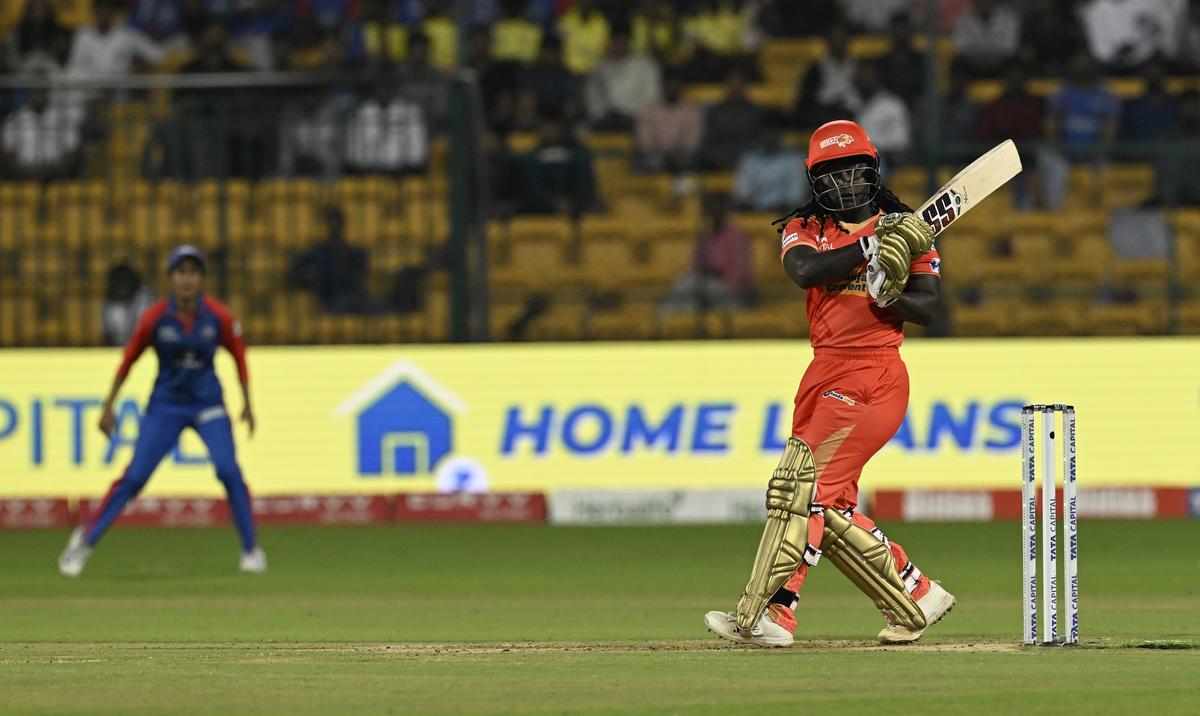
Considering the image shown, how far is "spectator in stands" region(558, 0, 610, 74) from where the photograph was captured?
19.7 m

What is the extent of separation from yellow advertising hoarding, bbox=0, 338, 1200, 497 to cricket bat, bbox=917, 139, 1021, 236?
25.2ft

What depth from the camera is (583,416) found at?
16.4 m

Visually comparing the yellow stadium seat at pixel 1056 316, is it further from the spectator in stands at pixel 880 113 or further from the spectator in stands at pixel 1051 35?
the spectator in stands at pixel 1051 35

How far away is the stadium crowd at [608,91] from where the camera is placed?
674 inches

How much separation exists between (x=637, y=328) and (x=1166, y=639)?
324 inches

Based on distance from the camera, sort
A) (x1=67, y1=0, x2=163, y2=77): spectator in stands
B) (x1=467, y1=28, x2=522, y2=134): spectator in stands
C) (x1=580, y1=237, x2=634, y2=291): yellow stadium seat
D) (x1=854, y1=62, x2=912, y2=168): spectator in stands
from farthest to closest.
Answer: (x1=67, y1=0, x2=163, y2=77): spectator in stands → (x1=467, y1=28, x2=522, y2=134): spectator in stands → (x1=854, y1=62, x2=912, y2=168): spectator in stands → (x1=580, y1=237, x2=634, y2=291): yellow stadium seat

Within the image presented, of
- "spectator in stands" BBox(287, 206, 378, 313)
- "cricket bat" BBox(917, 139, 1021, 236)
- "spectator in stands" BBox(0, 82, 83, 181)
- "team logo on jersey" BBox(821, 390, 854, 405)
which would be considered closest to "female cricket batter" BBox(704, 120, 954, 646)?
"team logo on jersey" BBox(821, 390, 854, 405)

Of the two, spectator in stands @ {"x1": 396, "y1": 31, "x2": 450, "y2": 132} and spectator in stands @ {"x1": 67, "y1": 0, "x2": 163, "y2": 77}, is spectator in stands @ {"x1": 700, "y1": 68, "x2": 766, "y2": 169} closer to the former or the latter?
spectator in stands @ {"x1": 396, "y1": 31, "x2": 450, "y2": 132}

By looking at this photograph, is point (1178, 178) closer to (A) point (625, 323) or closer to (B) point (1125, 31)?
(B) point (1125, 31)

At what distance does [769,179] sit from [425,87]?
2.81 metres

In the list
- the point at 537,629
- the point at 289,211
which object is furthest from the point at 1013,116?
the point at 537,629

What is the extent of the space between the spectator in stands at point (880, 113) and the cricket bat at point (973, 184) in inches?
377

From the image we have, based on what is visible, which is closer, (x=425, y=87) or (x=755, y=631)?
(x=755, y=631)

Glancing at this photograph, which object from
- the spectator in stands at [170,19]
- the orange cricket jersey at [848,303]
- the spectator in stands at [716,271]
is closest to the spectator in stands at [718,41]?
the spectator in stands at [716,271]
